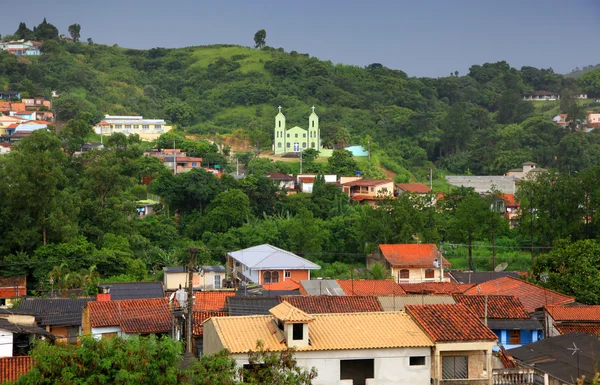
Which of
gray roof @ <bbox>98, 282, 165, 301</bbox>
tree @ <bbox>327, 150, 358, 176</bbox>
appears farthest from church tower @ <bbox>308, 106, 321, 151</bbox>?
gray roof @ <bbox>98, 282, 165, 301</bbox>

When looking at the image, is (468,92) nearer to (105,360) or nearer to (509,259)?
(509,259)

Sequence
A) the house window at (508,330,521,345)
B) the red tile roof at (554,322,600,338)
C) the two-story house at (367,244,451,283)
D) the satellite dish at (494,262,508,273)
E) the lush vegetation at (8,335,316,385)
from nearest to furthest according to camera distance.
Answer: the lush vegetation at (8,335,316,385) < the house window at (508,330,521,345) < the red tile roof at (554,322,600,338) < the two-story house at (367,244,451,283) < the satellite dish at (494,262,508,273)

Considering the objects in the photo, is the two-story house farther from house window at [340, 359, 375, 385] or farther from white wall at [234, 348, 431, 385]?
house window at [340, 359, 375, 385]

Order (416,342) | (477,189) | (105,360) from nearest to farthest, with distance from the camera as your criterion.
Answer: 1. (105,360)
2. (416,342)
3. (477,189)

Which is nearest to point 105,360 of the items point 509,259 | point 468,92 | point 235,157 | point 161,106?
point 509,259

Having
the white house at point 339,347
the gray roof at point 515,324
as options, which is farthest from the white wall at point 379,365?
the gray roof at point 515,324
